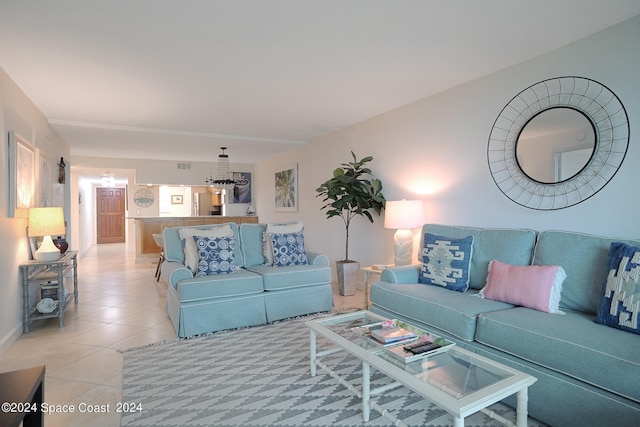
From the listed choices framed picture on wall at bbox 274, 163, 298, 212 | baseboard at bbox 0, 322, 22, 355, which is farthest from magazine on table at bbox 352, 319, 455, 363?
framed picture on wall at bbox 274, 163, 298, 212

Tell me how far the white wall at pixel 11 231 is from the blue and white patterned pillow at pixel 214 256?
152 centimetres

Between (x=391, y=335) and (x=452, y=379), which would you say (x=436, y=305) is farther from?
(x=452, y=379)

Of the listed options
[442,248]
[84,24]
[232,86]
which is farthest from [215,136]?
[442,248]

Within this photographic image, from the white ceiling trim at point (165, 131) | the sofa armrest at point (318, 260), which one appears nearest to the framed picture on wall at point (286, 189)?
the white ceiling trim at point (165, 131)

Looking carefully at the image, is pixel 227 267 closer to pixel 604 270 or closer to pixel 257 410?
pixel 257 410

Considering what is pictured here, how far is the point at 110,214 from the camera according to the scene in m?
12.8

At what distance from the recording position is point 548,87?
2852 millimetres

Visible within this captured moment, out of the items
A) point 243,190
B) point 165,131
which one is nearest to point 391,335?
point 165,131

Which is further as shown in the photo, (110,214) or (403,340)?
(110,214)

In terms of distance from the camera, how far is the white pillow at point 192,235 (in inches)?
141

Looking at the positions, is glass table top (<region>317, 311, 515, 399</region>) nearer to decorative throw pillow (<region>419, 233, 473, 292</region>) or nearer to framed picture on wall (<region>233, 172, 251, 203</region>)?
decorative throw pillow (<region>419, 233, 473, 292</region>)

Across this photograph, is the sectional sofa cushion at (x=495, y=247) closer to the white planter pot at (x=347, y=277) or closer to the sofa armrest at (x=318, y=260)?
the sofa armrest at (x=318, y=260)

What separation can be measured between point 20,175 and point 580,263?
467 cm

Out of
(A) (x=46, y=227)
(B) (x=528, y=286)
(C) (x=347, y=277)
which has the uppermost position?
(A) (x=46, y=227)
